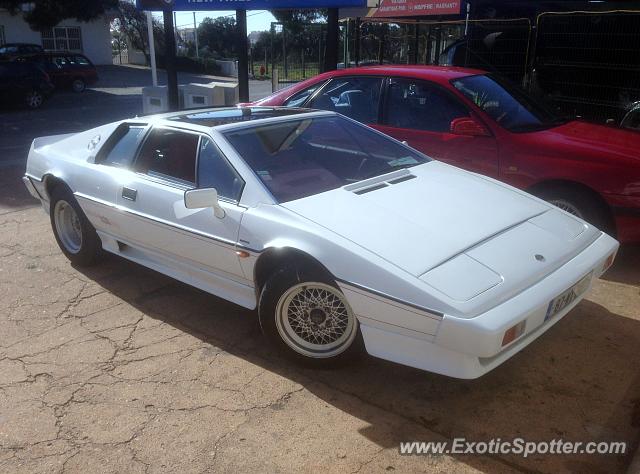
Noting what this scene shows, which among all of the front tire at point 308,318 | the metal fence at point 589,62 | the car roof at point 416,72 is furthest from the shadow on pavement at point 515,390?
the metal fence at point 589,62

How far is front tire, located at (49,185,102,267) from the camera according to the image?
15.5 feet

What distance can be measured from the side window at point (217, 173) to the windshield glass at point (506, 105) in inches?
99.0

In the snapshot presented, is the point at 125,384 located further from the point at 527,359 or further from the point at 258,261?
the point at 527,359

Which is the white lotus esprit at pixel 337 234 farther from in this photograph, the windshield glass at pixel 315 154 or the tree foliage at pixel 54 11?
the tree foliage at pixel 54 11

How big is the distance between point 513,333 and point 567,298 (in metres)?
0.58

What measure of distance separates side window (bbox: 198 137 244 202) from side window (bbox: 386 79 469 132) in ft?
7.41

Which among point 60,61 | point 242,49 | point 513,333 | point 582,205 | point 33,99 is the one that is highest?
point 60,61

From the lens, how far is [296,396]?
10.3 ft

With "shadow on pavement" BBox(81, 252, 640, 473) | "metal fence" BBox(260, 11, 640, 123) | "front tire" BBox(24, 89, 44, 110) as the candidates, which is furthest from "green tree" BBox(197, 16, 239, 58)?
"shadow on pavement" BBox(81, 252, 640, 473)

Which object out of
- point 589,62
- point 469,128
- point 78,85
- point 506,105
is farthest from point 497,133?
point 78,85

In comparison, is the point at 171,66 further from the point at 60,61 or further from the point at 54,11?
the point at 54,11

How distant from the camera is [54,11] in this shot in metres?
26.5

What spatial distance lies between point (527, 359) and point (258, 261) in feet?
5.43

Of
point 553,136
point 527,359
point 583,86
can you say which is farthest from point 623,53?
point 527,359
